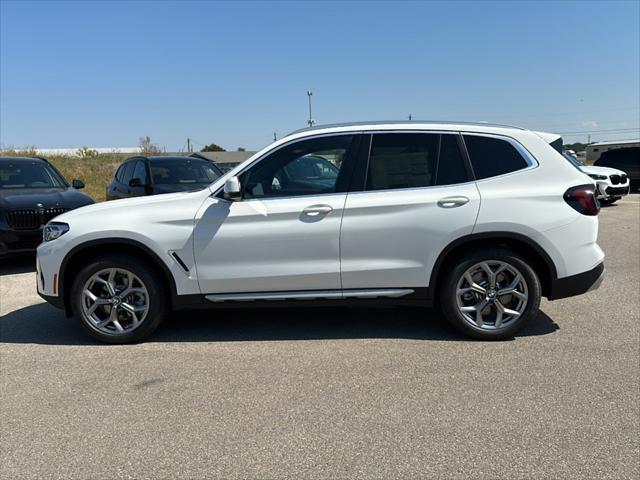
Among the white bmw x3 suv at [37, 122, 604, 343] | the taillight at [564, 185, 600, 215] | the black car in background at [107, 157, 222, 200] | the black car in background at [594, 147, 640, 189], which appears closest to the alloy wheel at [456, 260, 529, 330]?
the white bmw x3 suv at [37, 122, 604, 343]

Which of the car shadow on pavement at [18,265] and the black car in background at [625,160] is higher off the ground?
the black car in background at [625,160]

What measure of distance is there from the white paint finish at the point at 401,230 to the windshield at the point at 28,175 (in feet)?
22.6

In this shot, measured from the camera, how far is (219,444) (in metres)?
2.91

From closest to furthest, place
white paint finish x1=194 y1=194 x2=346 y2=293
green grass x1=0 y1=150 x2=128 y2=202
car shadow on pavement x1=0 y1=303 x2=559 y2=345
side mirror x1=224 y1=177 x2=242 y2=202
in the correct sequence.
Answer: side mirror x1=224 y1=177 x2=242 y2=202 → white paint finish x1=194 y1=194 x2=346 y2=293 → car shadow on pavement x1=0 y1=303 x2=559 y2=345 → green grass x1=0 y1=150 x2=128 y2=202

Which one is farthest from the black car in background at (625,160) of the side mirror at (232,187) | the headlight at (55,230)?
the headlight at (55,230)

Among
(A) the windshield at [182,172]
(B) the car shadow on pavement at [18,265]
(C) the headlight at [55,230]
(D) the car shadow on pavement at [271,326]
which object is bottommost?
(D) the car shadow on pavement at [271,326]

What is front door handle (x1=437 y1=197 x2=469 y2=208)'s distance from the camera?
13.9 ft

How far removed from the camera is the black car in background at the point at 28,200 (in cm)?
732

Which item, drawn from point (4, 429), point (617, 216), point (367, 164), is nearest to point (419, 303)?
point (367, 164)

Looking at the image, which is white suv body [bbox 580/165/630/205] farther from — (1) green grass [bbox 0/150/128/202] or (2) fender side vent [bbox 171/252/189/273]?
(1) green grass [bbox 0/150/128/202]

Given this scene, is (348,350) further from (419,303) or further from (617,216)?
(617,216)

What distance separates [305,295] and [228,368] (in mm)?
894

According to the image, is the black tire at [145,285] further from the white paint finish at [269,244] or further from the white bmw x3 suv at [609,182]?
the white bmw x3 suv at [609,182]

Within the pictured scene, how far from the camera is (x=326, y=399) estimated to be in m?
3.40
